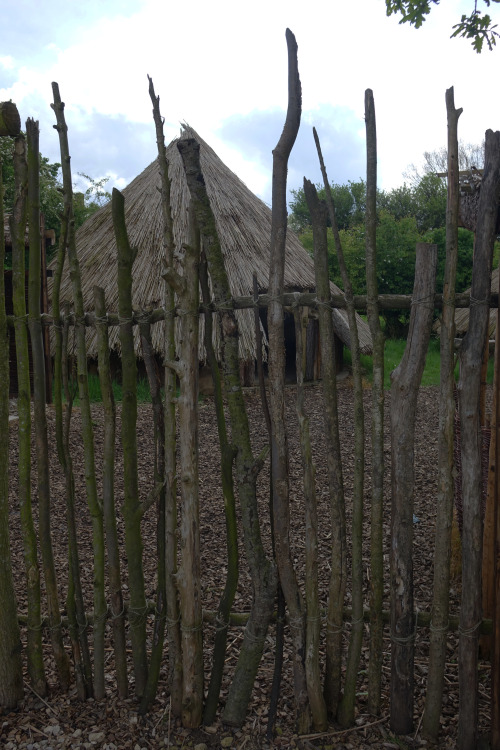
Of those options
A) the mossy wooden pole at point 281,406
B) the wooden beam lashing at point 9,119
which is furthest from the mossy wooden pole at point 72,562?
the mossy wooden pole at point 281,406

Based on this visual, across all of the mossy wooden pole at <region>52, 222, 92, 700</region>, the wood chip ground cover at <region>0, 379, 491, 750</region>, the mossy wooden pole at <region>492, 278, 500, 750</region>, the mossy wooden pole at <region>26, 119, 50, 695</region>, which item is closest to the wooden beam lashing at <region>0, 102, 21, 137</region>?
the mossy wooden pole at <region>26, 119, 50, 695</region>

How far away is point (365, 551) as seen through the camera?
379 cm

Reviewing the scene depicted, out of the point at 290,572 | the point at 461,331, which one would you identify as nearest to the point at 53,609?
the point at 290,572

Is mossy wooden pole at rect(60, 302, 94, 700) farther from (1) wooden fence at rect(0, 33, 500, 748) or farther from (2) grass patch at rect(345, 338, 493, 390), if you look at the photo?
(2) grass patch at rect(345, 338, 493, 390)

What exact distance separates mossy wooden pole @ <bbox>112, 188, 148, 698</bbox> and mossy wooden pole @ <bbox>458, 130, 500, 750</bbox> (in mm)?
1119

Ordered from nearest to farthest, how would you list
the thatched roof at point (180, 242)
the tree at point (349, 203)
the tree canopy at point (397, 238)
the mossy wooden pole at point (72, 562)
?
the mossy wooden pole at point (72, 562) < the thatched roof at point (180, 242) < the tree canopy at point (397, 238) < the tree at point (349, 203)

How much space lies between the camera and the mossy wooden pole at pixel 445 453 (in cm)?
199

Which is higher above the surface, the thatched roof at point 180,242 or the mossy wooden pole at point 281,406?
the thatched roof at point 180,242

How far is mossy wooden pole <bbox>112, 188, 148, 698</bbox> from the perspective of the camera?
7.36 feet

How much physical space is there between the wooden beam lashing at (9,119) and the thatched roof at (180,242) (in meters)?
5.72

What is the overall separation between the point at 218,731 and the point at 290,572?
24.9 inches

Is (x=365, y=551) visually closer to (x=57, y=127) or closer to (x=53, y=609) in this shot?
(x=53, y=609)

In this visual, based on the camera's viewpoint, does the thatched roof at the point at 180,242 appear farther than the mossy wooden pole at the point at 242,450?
Yes

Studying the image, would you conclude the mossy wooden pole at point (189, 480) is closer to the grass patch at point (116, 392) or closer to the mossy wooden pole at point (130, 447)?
the mossy wooden pole at point (130, 447)
